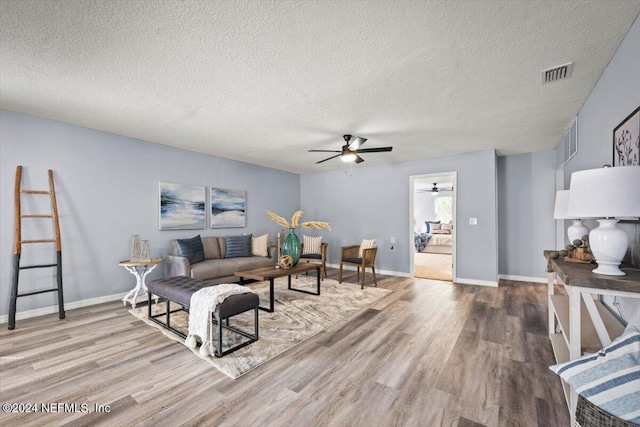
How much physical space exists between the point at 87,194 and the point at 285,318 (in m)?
Answer: 3.35

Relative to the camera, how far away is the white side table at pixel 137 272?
3.85 meters

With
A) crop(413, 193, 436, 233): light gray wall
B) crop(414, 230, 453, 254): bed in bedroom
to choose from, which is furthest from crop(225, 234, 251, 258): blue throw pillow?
crop(413, 193, 436, 233): light gray wall

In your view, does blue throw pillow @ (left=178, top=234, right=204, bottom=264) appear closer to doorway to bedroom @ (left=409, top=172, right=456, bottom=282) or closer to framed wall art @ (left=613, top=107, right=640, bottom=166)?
doorway to bedroom @ (left=409, top=172, right=456, bottom=282)

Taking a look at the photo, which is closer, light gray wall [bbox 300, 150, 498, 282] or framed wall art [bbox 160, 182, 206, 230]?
framed wall art [bbox 160, 182, 206, 230]

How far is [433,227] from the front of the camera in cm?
1120

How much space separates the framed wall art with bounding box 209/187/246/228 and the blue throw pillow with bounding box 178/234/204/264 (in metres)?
0.80

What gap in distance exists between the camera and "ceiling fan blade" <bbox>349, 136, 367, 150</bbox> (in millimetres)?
3937

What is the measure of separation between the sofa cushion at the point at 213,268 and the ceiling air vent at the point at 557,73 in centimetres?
474

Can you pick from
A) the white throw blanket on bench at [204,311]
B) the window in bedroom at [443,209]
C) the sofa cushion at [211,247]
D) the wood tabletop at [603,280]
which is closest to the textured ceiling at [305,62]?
the wood tabletop at [603,280]

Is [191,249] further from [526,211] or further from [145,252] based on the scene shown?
[526,211]

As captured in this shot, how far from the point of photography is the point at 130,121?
3.61 meters

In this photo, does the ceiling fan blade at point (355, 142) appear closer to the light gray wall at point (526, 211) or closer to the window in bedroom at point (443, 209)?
the light gray wall at point (526, 211)

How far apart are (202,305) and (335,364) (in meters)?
1.32

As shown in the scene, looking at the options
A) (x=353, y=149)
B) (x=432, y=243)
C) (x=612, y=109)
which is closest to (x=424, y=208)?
(x=432, y=243)
